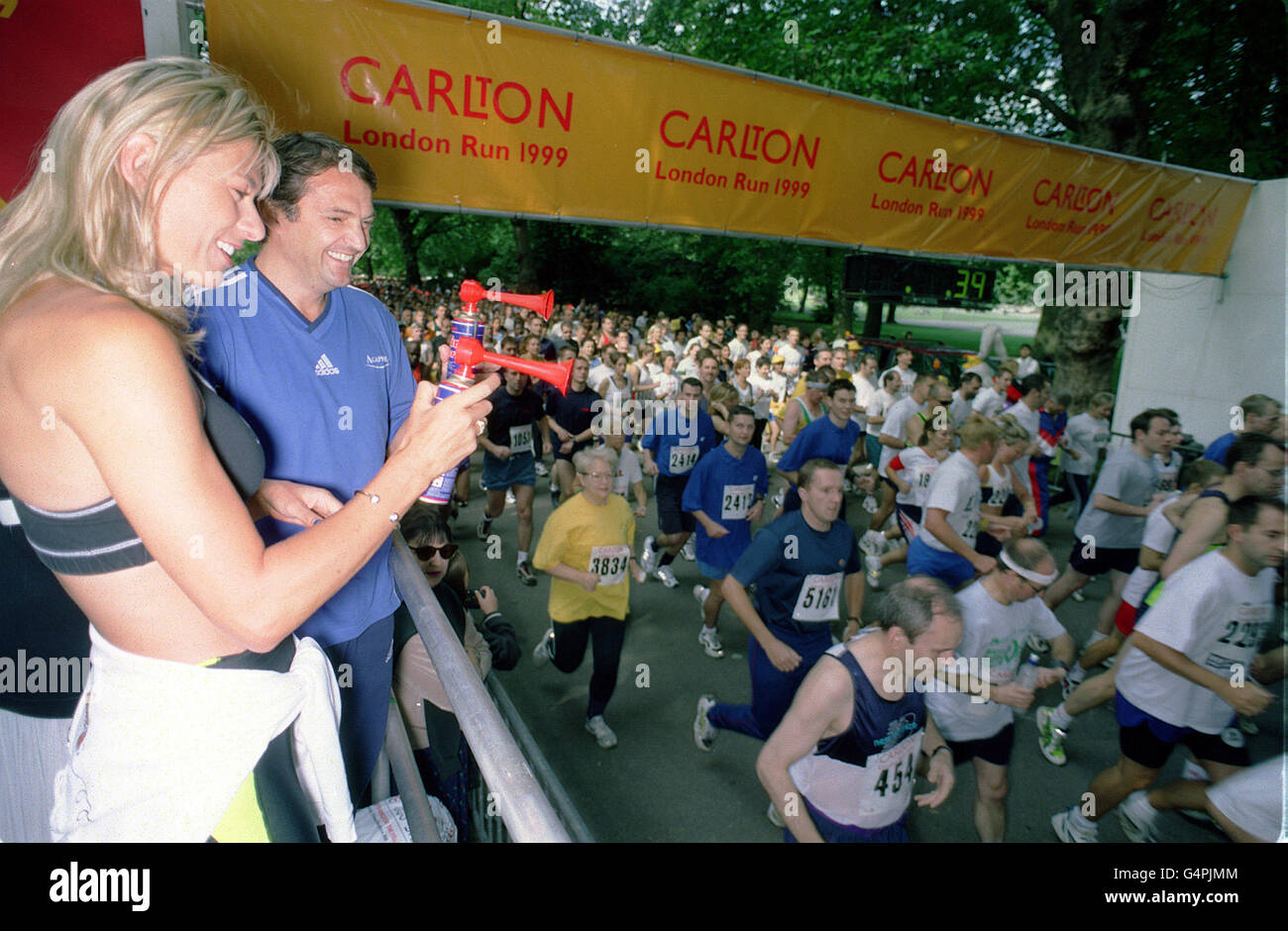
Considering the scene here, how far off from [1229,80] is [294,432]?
1894cm

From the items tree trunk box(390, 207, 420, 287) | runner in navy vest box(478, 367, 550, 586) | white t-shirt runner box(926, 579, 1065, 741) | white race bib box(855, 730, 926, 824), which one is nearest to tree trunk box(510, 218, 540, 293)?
tree trunk box(390, 207, 420, 287)

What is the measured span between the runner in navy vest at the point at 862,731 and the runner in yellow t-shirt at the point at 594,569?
1.93m

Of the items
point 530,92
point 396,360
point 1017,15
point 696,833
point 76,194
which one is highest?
point 1017,15

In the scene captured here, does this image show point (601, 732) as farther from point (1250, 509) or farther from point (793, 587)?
point (1250, 509)

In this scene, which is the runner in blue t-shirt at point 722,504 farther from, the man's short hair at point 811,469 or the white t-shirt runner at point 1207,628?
the white t-shirt runner at point 1207,628

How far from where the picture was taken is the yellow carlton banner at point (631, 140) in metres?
3.26

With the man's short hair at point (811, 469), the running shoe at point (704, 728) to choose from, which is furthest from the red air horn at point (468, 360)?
the running shoe at point (704, 728)

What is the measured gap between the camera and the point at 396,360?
1.98m

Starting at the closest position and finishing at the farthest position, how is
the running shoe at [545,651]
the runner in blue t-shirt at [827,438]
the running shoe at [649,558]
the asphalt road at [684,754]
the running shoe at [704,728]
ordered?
the asphalt road at [684,754]
the running shoe at [704,728]
the running shoe at [545,651]
the runner in blue t-shirt at [827,438]
the running shoe at [649,558]

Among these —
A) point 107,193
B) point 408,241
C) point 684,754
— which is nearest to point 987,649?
point 684,754

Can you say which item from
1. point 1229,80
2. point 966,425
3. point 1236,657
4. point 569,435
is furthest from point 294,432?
point 1229,80

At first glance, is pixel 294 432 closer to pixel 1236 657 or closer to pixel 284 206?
pixel 284 206

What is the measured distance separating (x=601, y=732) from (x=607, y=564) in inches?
46.5

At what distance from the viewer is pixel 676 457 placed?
7.13 m
